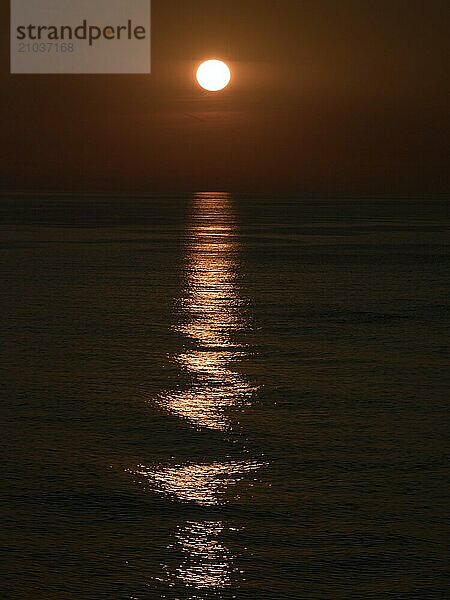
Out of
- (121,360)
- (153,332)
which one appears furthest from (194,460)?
(153,332)

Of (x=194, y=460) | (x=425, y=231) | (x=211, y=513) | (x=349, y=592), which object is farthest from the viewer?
(x=425, y=231)

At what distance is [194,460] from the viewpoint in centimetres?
635

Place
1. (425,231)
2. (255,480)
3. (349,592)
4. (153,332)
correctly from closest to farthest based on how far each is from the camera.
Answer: (349,592) < (255,480) < (153,332) < (425,231)

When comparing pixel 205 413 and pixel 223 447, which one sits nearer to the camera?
pixel 223 447

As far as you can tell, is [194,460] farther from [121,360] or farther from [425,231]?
[425,231]

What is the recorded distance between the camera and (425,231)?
39438 millimetres

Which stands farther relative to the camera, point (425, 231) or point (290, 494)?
point (425, 231)

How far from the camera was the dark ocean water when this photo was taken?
182 inches

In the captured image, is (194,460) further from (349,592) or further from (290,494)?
(349,592)

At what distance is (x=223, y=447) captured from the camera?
21.9 ft

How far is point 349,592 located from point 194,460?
6.84 ft

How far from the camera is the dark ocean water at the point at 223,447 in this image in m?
4.62

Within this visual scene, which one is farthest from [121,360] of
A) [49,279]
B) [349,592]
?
[49,279]

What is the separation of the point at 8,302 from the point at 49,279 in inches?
143
